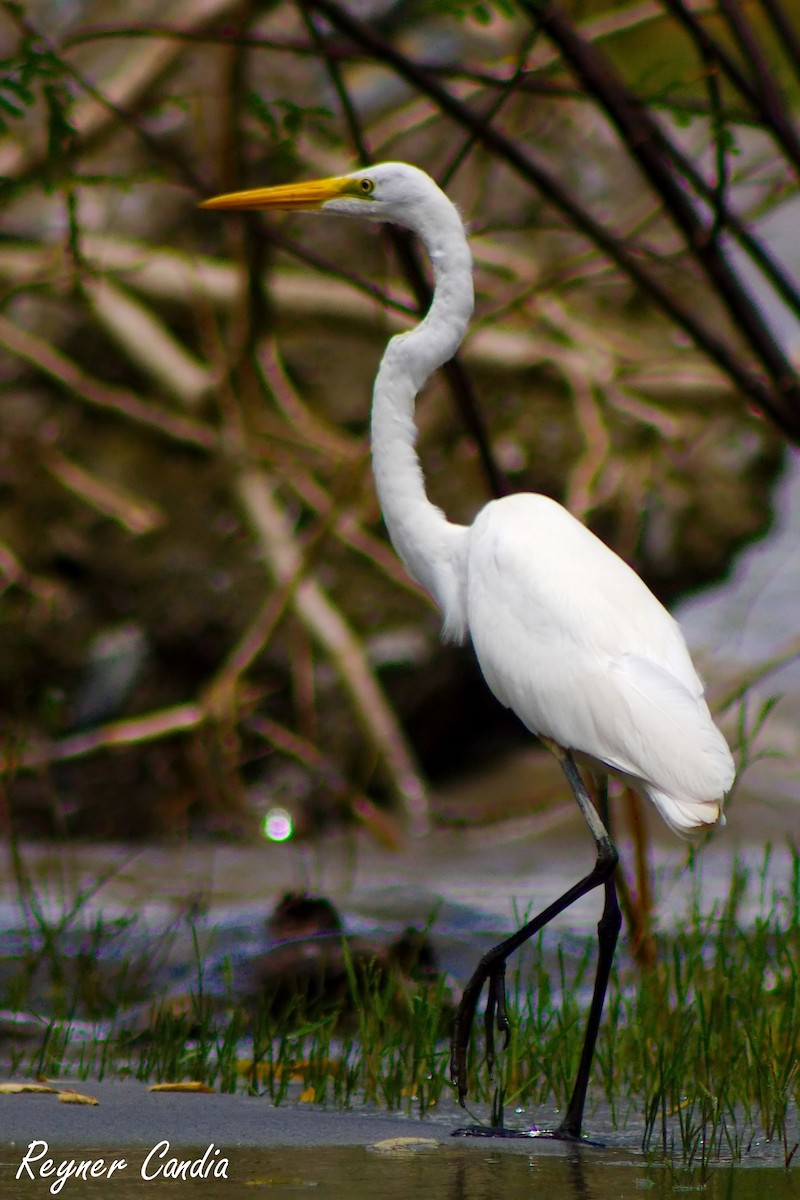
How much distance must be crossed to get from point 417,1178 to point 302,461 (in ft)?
18.0

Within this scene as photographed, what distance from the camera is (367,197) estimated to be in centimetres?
359

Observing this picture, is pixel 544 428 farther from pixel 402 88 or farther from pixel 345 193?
pixel 345 193

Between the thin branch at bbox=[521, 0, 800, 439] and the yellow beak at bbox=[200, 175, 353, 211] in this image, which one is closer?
the thin branch at bbox=[521, 0, 800, 439]

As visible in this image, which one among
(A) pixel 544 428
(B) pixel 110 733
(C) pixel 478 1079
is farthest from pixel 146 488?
(C) pixel 478 1079

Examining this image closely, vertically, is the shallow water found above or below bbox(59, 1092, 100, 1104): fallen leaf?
below

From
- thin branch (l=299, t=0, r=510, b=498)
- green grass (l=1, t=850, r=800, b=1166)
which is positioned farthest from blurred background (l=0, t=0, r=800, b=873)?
green grass (l=1, t=850, r=800, b=1166)

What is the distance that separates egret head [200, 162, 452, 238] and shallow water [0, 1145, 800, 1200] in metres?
2.02

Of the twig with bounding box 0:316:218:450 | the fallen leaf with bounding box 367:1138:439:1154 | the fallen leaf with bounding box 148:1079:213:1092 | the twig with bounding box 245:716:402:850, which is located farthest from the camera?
the twig with bounding box 0:316:218:450

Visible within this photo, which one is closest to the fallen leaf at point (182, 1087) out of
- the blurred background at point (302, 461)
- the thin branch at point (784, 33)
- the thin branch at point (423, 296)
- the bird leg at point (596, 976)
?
the bird leg at point (596, 976)

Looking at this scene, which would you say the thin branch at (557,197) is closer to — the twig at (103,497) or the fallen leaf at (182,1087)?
the fallen leaf at (182,1087)

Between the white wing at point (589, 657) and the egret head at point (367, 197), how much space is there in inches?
26.9

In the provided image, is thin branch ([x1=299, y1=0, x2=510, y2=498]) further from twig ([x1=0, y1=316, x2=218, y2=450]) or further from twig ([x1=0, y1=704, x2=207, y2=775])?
twig ([x1=0, y1=316, x2=218, y2=450])

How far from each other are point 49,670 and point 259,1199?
18.0 ft

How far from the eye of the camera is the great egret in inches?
115
